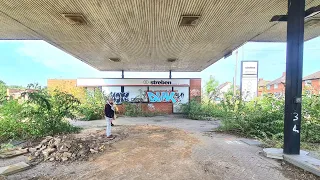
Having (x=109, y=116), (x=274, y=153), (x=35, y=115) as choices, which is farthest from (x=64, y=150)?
(x=274, y=153)

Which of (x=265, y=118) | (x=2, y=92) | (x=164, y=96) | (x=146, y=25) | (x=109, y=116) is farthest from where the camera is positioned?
(x=164, y=96)

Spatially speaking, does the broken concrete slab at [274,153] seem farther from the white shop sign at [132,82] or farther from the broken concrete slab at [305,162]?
the white shop sign at [132,82]

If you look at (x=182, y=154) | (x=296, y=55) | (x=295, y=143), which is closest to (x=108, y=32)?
(x=182, y=154)

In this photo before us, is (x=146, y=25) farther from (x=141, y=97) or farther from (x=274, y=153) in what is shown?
(x=141, y=97)

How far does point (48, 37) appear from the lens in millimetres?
9156

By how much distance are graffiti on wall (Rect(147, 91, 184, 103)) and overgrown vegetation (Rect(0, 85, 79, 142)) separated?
10.5 m

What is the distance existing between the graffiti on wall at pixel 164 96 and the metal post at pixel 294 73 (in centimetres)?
1374

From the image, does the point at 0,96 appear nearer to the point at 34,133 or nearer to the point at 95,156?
the point at 34,133

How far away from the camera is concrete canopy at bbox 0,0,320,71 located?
6051 millimetres

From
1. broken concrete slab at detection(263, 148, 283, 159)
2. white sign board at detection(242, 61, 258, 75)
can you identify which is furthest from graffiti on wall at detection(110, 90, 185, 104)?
broken concrete slab at detection(263, 148, 283, 159)

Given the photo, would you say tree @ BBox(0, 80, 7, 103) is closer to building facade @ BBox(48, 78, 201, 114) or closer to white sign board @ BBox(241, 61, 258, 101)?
building facade @ BBox(48, 78, 201, 114)

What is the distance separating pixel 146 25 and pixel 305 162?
6.25 m

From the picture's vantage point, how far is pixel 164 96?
1877cm

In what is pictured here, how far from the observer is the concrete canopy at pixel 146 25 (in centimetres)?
605
